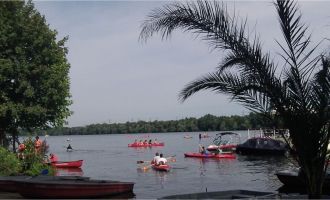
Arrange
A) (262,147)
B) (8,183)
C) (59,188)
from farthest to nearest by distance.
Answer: (262,147) < (8,183) < (59,188)

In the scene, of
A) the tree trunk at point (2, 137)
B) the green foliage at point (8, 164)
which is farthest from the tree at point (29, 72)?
the green foliage at point (8, 164)

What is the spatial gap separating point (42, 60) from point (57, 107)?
2782 mm

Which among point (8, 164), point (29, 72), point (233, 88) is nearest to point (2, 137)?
point (29, 72)

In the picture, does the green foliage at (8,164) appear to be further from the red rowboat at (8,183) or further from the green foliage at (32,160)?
the red rowboat at (8,183)

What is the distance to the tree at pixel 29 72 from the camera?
83.0ft

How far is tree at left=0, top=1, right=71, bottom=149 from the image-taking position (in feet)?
83.0

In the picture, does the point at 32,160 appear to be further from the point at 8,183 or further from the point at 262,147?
the point at 262,147

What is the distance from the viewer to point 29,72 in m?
25.6

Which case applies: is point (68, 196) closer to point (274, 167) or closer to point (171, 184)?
point (171, 184)

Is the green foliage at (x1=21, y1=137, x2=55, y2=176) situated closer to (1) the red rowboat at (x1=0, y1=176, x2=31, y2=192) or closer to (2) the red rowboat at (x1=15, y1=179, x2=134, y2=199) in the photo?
(1) the red rowboat at (x1=0, y1=176, x2=31, y2=192)

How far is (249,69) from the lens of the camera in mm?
9797

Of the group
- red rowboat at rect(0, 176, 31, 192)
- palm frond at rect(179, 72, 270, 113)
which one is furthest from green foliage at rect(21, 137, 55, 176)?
palm frond at rect(179, 72, 270, 113)

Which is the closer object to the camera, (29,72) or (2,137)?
(29,72)

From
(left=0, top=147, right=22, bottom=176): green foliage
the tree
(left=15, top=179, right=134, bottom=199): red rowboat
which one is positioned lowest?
(left=15, top=179, right=134, bottom=199): red rowboat
